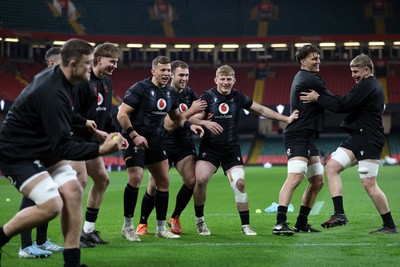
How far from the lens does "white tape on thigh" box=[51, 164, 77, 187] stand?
301 inches

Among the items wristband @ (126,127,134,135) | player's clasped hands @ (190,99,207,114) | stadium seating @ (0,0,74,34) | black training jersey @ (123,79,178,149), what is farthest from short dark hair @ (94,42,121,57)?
stadium seating @ (0,0,74,34)

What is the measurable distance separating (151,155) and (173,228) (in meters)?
1.32

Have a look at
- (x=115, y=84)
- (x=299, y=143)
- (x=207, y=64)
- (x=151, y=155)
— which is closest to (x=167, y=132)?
(x=151, y=155)

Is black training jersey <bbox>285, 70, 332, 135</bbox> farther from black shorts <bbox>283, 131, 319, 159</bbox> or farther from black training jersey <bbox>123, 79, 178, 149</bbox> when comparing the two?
black training jersey <bbox>123, 79, 178, 149</bbox>

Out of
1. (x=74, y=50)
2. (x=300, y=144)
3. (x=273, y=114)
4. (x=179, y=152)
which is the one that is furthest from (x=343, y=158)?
(x=74, y=50)

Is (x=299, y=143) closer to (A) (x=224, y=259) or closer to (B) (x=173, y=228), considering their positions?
(B) (x=173, y=228)

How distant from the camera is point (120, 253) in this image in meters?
9.28

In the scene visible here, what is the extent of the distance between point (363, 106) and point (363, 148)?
0.63 meters

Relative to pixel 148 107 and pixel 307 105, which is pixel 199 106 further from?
pixel 307 105

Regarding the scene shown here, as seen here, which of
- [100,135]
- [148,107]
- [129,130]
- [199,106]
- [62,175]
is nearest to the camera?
[62,175]

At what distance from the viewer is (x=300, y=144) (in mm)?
11109

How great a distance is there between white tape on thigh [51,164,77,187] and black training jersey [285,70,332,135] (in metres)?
4.44

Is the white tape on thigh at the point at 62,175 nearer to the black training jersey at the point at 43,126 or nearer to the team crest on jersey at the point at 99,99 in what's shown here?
the black training jersey at the point at 43,126

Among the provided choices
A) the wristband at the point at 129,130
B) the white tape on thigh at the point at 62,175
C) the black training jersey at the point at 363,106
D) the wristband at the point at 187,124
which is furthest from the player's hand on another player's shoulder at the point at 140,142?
the black training jersey at the point at 363,106
